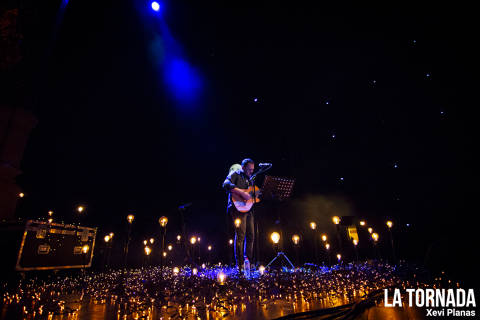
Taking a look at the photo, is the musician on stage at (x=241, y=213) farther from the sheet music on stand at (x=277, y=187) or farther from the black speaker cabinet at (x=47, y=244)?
the black speaker cabinet at (x=47, y=244)

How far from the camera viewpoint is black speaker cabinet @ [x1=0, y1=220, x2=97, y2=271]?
3.91 m

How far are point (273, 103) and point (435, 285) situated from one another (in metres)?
6.29

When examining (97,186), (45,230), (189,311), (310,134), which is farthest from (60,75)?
(310,134)

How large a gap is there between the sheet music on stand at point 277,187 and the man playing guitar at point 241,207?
1.05 ft

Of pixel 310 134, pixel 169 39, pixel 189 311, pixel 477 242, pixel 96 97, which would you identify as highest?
pixel 169 39

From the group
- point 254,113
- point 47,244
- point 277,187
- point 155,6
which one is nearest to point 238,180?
point 277,187

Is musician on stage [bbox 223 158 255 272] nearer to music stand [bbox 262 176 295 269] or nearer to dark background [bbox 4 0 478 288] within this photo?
music stand [bbox 262 176 295 269]

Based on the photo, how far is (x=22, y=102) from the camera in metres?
3.93

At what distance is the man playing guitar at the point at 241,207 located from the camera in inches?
171

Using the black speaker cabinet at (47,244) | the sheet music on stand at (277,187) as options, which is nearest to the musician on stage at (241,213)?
the sheet music on stand at (277,187)

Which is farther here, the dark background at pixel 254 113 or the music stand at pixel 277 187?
the dark background at pixel 254 113

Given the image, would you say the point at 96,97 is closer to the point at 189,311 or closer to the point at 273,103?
A: the point at 273,103

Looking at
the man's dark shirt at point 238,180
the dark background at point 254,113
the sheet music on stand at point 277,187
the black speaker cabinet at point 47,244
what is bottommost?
the black speaker cabinet at point 47,244

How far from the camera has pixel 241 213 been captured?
4527mm
